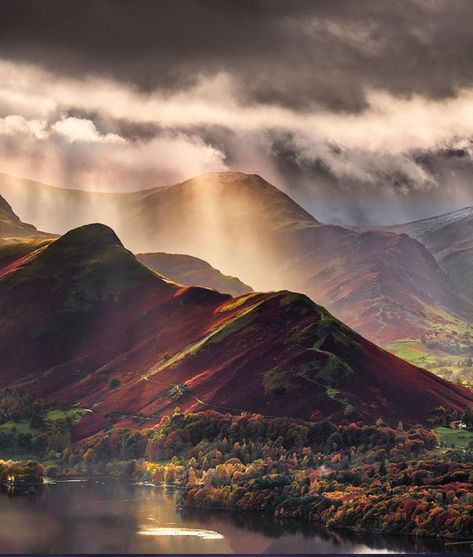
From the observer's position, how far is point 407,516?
189750mm

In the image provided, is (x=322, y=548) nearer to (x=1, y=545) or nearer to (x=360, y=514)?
(x=360, y=514)

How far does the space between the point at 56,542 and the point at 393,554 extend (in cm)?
5402

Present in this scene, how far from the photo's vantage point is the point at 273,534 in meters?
196

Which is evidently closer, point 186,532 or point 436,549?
point 436,549

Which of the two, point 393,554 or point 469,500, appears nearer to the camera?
point 393,554

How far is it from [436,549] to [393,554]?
21.4ft

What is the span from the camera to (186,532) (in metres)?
198

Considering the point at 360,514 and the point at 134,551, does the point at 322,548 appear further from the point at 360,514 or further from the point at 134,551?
the point at 134,551

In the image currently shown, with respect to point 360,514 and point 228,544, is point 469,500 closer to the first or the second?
point 360,514

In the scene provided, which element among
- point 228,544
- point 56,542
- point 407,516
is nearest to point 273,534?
point 228,544

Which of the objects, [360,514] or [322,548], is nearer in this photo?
[322,548]

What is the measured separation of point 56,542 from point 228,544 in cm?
2748

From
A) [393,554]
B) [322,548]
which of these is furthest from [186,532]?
[393,554]

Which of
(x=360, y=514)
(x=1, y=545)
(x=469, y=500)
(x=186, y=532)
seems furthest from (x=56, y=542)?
(x=469, y=500)
